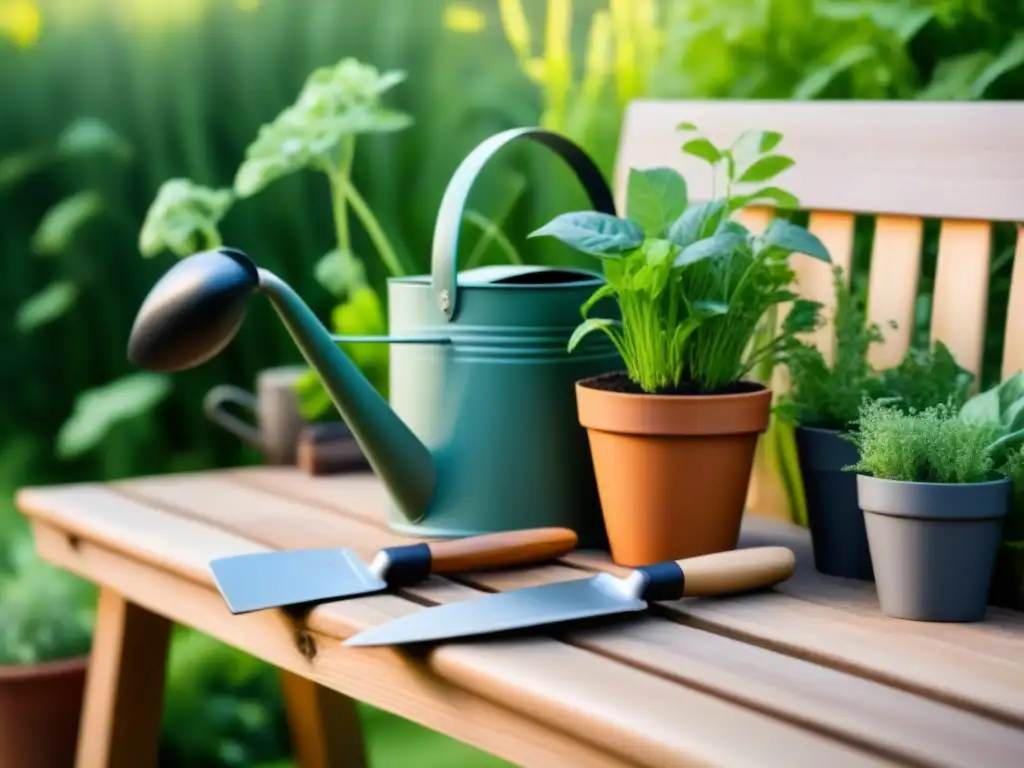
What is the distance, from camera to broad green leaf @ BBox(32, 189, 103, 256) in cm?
215

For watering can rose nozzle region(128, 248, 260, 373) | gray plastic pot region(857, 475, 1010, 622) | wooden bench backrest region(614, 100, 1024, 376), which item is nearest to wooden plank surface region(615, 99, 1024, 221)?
wooden bench backrest region(614, 100, 1024, 376)

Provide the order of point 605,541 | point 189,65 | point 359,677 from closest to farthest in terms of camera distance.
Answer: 1. point 359,677
2. point 605,541
3. point 189,65

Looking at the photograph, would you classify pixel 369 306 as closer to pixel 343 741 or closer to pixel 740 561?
pixel 343 741

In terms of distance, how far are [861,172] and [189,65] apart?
1.27 m

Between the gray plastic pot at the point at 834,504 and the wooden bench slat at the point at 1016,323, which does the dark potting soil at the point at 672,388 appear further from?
the wooden bench slat at the point at 1016,323

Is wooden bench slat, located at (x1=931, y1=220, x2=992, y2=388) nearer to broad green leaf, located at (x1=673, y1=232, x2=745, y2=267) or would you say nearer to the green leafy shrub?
broad green leaf, located at (x1=673, y1=232, x2=745, y2=267)

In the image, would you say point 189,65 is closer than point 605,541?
No

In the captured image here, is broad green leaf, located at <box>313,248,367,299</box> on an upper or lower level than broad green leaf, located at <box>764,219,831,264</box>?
lower

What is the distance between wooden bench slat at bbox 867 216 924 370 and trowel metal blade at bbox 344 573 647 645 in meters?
0.48

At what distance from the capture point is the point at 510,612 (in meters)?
0.98

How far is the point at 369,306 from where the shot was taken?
1.65 m

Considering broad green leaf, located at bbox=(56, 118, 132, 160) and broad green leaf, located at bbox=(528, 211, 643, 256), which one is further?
broad green leaf, located at bbox=(56, 118, 132, 160)

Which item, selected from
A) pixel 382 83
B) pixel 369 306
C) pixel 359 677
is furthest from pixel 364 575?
pixel 382 83

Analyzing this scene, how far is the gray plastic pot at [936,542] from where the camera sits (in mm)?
996
